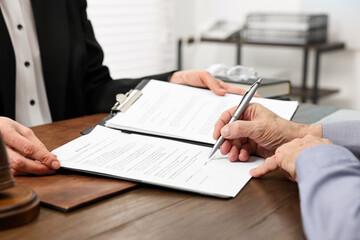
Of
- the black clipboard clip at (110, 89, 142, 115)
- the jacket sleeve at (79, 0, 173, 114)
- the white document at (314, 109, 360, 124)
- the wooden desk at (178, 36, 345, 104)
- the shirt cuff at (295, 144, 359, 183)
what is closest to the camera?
the shirt cuff at (295, 144, 359, 183)

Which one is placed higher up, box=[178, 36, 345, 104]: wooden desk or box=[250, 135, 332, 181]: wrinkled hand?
box=[250, 135, 332, 181]: wrinkled hand

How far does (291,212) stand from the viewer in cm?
73

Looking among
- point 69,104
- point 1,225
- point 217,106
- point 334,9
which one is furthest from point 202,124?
point 334,9

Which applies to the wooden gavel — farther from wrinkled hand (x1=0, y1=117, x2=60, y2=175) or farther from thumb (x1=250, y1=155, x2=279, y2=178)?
thumb (x1=250, y1=155, x2=279, y2=178)

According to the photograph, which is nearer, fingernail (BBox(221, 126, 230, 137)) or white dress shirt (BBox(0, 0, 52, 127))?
fingernail (BBox(221, 126, 230, 137))

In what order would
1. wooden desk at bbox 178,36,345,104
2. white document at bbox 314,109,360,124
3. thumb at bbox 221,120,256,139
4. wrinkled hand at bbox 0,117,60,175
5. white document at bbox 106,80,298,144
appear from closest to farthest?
wrinkled hand at bbox 0,117,60,175, thumb at bbox 221,120,256,139, white document at bbox 106,80,298,144, white document at bbox 314,109,360,124, wooden desk at bbox 178,36,345,104

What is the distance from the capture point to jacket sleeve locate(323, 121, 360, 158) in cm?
93

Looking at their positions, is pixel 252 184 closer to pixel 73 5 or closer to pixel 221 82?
pixel 221 82

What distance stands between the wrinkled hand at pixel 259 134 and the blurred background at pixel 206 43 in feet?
7.74

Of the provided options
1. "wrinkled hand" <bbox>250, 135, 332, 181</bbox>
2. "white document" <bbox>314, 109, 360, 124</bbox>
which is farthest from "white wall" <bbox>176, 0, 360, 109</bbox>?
"wrinkled hand" <bbox>250, 135, 332, 181</bbox>

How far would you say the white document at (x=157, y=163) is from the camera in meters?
0.80

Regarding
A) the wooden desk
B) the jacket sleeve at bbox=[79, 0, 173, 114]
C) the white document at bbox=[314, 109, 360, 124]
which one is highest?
the jacket sleeve at bbox=[79, 0, 173, 114]

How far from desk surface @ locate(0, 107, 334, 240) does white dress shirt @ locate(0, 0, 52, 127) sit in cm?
88

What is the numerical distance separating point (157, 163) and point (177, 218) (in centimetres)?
20
